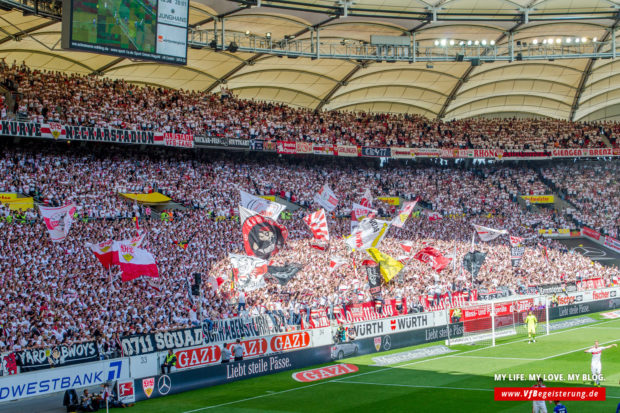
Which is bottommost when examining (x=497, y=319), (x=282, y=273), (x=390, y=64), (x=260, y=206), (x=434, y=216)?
(x=497, y=319)

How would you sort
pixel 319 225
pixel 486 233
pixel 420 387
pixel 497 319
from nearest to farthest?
pixel 420 387 → pixel 319 225 → pixel 497 319 → pixel 486 233

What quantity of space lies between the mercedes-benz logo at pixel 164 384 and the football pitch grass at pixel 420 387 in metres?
0.33

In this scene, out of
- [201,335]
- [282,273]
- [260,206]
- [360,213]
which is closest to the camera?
[201,335]

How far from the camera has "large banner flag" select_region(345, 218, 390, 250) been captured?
3538 cm

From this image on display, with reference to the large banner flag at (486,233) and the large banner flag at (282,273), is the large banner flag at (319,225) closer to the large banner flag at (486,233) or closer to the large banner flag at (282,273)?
the large banner flag at (282,273)

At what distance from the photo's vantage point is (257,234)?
26.9 m

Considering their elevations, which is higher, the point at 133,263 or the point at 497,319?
the point at 133,263

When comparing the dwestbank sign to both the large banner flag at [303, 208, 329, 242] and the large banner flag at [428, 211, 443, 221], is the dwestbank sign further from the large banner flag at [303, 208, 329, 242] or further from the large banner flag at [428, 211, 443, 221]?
the large banner flag at [303, 208, 329, 242]

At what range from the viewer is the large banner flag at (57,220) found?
28953mm

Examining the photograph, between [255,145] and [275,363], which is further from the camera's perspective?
[255,145]

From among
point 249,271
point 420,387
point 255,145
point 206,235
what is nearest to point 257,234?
point 249,271

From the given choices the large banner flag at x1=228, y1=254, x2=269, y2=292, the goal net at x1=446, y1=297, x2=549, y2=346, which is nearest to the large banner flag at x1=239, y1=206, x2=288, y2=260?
the large banner flag at x1=228, y1=254, x2=269, y2=292

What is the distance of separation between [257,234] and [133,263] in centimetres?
552

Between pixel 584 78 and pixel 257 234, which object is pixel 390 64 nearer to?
pixel 584 78
